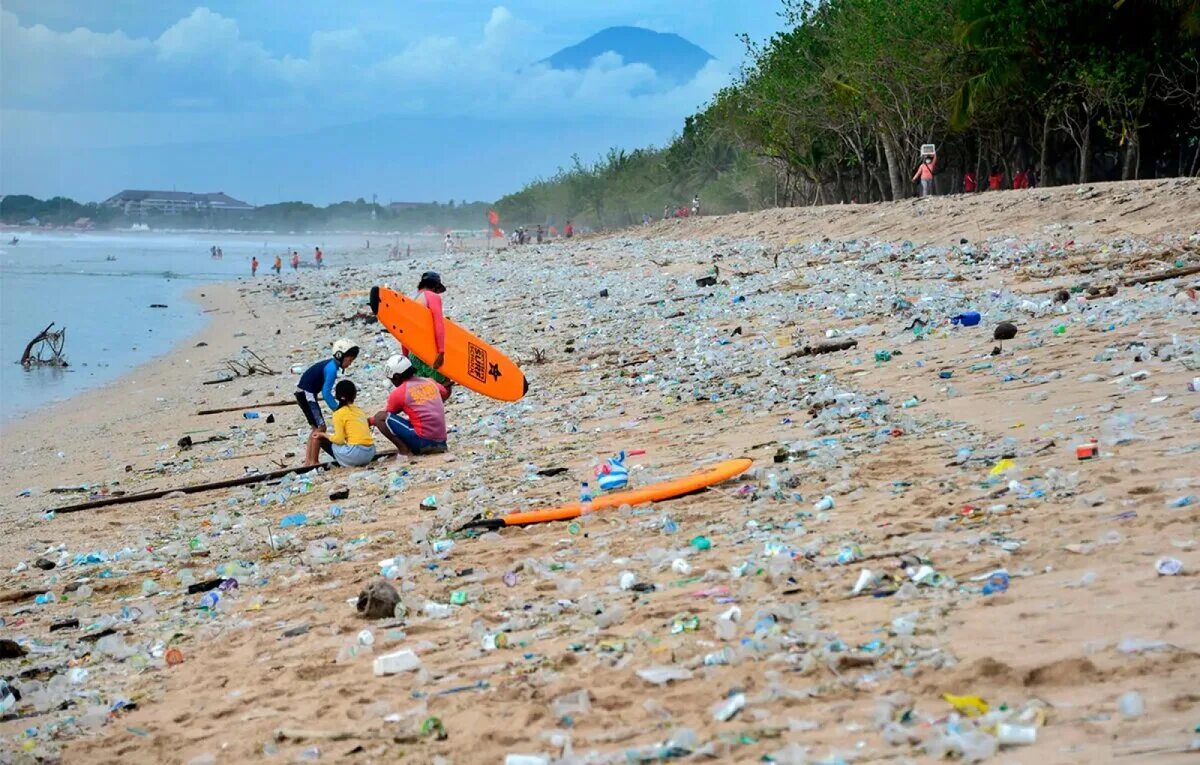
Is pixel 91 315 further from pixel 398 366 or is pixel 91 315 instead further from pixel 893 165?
pixel 398 366

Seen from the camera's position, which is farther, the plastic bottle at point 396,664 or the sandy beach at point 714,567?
the plastic bottle at point 396,664

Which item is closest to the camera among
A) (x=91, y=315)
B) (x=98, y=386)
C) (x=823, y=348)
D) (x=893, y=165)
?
(x=823, y=348)

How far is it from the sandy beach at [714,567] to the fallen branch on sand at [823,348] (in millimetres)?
123

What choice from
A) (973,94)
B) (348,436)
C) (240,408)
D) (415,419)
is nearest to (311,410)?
(348,436)

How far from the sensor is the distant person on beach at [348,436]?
912cm

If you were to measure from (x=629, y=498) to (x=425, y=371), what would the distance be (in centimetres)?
462

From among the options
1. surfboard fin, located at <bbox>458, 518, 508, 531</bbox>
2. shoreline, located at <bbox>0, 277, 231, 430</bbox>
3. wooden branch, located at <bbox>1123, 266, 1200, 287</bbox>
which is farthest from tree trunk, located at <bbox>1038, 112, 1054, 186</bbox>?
surfboard fin, located at <bbox>458, 518, 508, 531</bbox>

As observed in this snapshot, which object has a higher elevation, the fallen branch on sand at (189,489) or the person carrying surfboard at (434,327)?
the person carrying surfboard at (434,327)

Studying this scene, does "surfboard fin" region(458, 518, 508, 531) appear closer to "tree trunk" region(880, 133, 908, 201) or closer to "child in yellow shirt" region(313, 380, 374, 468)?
"child in yellow shirt" region(313, 380, 374, 468)

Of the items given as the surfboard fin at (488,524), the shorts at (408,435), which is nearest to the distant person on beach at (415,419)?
the shorts at (408,435)

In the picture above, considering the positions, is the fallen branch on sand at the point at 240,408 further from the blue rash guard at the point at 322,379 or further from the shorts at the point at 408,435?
the shorts at the point at 408,435

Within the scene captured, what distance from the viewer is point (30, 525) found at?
8523mm

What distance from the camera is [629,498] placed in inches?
250

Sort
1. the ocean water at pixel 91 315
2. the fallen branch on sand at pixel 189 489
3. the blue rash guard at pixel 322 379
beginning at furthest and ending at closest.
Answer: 1. the ocean water at pixel 91 315
2. the blue rash guard at pixel 322 379
3. the fallen branch on sand at pixel 189 489
